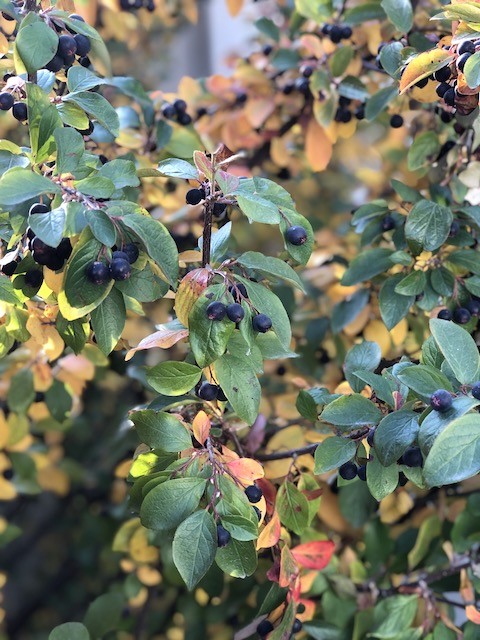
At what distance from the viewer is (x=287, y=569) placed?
81 centimetres

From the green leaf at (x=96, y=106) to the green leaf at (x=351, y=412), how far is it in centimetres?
36

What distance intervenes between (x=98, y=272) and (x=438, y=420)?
1.04 feet

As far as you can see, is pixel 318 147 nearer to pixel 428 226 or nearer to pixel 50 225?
pixel 428 226

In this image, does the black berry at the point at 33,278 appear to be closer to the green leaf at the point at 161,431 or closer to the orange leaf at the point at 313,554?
the green leaf at the point at 161,431

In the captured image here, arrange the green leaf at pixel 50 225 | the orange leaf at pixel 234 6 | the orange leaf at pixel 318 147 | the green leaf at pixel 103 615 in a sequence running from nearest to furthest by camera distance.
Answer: the green leaf at pixel 50 225 < the green leaf at pixel 103 615 < the orange leaf at pixel 318 147 < the orange leaf at pixel 234 6

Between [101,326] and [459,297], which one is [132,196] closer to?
[101,326]

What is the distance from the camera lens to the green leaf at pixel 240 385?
0.70 m

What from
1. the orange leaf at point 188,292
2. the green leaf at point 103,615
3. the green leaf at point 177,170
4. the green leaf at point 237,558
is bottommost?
the green leaf at point 103,615

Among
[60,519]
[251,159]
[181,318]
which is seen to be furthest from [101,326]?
[60,519]

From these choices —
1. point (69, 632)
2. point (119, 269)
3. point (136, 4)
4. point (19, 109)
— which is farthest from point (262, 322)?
point (136, 4)

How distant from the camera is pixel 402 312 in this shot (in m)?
0.89

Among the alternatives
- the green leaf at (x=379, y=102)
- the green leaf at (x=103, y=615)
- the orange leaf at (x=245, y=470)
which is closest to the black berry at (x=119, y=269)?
the orange leaf at (x=245, y=470)

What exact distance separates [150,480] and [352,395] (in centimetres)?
21

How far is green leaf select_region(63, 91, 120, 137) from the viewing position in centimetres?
78
